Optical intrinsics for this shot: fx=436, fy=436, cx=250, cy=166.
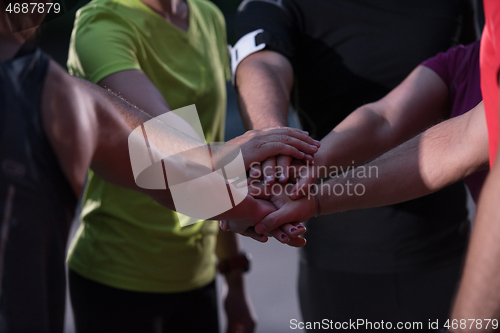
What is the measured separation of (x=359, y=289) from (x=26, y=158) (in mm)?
1165

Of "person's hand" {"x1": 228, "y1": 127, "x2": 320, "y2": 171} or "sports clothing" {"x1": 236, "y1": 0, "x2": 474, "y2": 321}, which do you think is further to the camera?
"sports clothing" {"x1": 236, "y1": 0, "x2": 474, "y2": 321}

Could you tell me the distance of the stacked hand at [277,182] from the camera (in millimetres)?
1231

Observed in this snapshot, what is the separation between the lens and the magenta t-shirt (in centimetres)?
109

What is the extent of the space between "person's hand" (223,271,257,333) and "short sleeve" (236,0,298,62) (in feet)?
2.70

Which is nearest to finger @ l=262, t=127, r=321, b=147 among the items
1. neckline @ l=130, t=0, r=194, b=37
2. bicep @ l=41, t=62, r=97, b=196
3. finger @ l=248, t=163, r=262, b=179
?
finger @ l=248, t=163, r=262, b=179

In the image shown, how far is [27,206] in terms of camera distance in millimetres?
592

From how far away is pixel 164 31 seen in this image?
52.1 inches

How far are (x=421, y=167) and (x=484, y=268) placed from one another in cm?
53

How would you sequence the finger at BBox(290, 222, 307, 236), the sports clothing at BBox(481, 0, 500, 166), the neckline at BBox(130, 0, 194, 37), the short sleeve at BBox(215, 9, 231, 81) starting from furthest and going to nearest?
the short sleeve at BBox(215, 9, 231, 81), the neckline at BBox(130, 0, 194, 37), the finger at BBox(290, 222, 307, 236), the sports clothing at BBox(481, 0, 500, 166)

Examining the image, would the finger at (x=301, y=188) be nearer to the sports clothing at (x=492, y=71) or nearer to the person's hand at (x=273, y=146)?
the person's hand at (x=273, y=146)

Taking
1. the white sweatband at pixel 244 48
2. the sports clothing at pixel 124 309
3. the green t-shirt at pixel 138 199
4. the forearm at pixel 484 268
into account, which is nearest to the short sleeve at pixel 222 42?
the white sweatband at pixel 244 48

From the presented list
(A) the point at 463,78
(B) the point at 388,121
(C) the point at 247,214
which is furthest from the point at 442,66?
(C) the point at 247,214

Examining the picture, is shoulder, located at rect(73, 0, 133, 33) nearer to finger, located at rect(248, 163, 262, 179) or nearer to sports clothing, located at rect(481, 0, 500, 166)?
finger, located at rect(248, 163, 262, 179)

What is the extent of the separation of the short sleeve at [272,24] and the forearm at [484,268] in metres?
0.90
